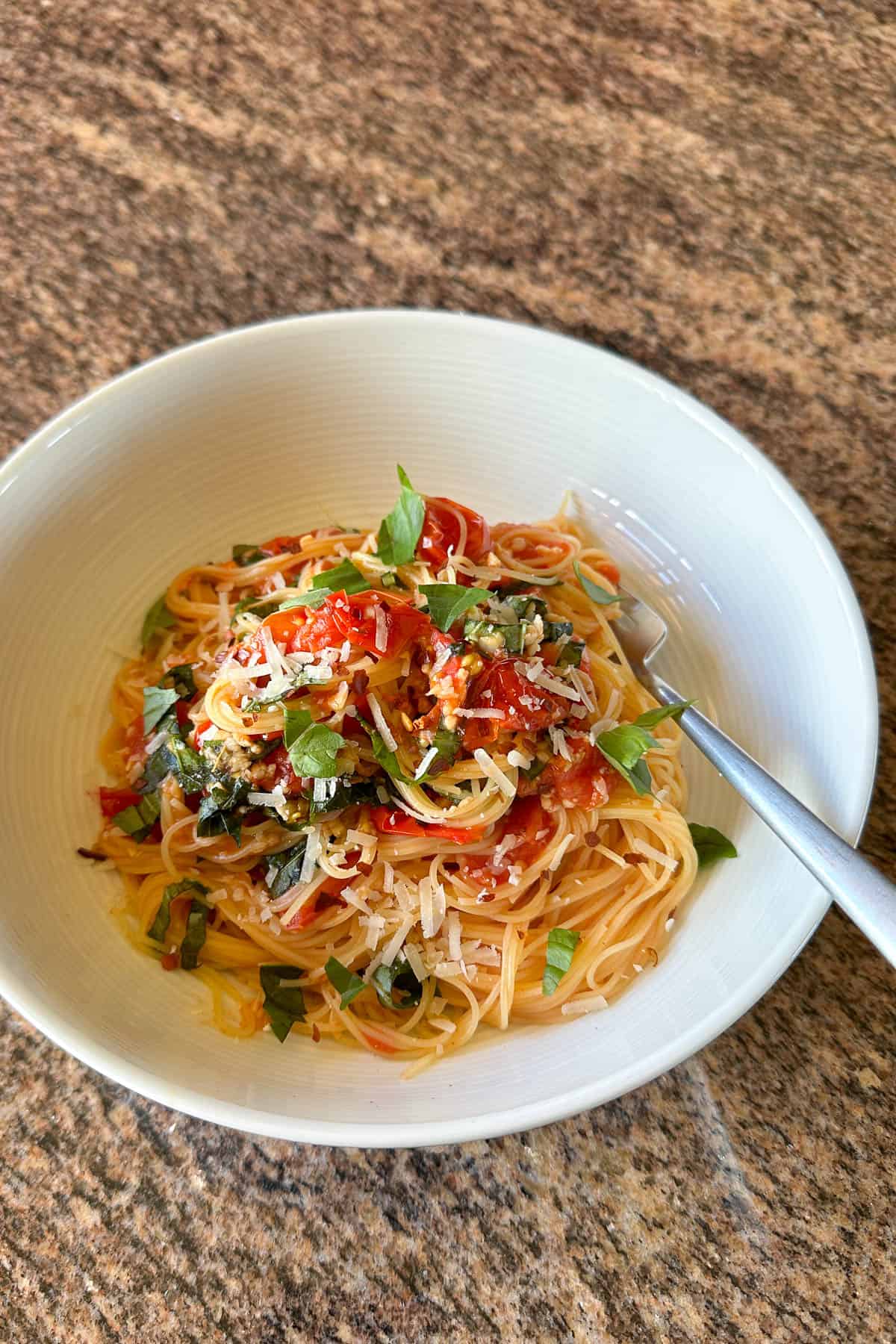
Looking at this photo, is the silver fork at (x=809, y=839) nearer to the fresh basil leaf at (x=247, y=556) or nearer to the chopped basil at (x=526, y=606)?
the chopped basil at (x=526, y=606)

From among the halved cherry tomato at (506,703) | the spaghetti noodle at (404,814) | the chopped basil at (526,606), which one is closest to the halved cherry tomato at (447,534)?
the spaghetti noodle at (404,814)

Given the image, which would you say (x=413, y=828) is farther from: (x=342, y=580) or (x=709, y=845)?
(x=709, y=845)

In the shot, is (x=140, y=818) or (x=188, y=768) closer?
(x=188, y=768)

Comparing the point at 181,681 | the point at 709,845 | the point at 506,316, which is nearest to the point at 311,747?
the point at 181,681

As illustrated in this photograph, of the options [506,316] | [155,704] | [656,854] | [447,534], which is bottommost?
[155,704]

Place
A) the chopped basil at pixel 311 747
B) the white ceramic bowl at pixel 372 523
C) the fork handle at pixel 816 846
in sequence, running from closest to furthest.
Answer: the fork handle at pixel 816 846
the white ceramic bowl at pixel 372 523
the chopped basil at pixel 311 747

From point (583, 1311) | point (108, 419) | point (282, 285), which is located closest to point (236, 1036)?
point (583, 1311)
